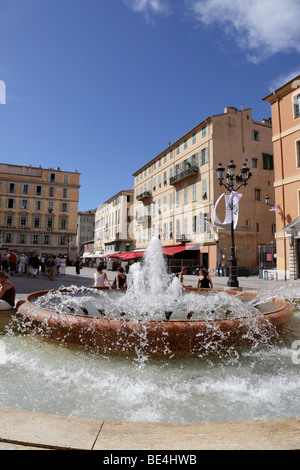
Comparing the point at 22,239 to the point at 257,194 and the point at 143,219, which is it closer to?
the point at 143,219

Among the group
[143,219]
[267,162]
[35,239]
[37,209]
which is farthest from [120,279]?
[37,209]

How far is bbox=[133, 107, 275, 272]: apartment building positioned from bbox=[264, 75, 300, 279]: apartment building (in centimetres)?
655

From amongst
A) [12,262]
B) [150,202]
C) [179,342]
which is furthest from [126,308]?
[150,202]

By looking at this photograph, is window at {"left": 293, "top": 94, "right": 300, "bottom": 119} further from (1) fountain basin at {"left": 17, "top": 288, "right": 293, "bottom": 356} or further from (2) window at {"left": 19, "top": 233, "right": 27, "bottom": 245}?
(2) window at {"left": 19, "top": 233, "right": 27, "bottom": 245}

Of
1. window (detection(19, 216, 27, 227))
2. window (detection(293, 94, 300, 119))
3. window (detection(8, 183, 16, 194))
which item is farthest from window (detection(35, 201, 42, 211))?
window (detection(293, 94, 300, 119))

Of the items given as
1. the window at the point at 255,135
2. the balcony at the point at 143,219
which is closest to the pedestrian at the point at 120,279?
the window at the point at 255,135

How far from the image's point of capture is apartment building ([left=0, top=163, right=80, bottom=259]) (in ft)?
186

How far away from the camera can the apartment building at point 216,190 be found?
27.1m

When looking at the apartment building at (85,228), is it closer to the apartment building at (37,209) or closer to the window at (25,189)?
the apartment building at (37,209)

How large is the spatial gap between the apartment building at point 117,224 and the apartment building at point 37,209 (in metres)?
6.49

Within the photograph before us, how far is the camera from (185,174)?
3081 centimetres

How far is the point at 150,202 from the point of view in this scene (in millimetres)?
40125
